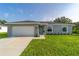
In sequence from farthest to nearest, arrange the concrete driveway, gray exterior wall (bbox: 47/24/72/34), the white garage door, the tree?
the tree
gray exterior wall (bbox: 47/24/72/34)
the white garage door
the concrete driveway

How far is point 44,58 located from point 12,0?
3.07 meters

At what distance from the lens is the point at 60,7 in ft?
165

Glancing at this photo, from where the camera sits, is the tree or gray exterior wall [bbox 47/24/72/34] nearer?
gray exterior wall [bbox 47/24/72/34]

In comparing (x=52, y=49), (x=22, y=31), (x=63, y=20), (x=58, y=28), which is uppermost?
(x=63, y=20)

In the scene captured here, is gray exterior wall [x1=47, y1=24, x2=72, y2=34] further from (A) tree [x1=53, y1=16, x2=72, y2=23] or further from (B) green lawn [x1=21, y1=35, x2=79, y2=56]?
(A) tree [x1=53, y1=16, x2=72, y2=23]

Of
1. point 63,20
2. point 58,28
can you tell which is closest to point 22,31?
point 58,28

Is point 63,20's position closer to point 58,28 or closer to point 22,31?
point 58,28

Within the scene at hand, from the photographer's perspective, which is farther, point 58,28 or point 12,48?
point 58,28

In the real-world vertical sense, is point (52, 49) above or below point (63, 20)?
below

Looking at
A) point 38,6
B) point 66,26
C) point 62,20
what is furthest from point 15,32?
point 62,20

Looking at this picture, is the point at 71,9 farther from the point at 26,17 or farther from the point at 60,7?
the point at 26,17

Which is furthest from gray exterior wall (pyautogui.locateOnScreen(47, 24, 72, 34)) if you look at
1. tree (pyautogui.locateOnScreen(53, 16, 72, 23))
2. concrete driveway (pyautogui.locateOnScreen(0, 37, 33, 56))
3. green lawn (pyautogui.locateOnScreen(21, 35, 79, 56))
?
tree (pyautogui.locateOnScreen(53, 16, 72, 23))

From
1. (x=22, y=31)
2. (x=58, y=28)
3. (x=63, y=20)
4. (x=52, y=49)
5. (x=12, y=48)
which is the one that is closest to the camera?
(x=52, y=49)

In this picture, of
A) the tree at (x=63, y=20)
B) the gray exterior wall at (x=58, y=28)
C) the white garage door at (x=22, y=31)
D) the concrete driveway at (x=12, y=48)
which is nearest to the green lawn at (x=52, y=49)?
the concrete driveway at (x=12, y=48)
